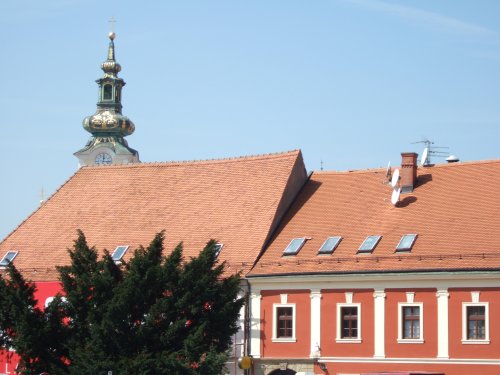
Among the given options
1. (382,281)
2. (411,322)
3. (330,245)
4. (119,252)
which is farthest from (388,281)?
(119,252)

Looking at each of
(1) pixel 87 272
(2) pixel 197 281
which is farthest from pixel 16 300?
(2) pixel 197 281

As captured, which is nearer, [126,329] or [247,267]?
[126,329]

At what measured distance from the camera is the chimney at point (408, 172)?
57500mm

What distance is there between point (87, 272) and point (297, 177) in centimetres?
1400

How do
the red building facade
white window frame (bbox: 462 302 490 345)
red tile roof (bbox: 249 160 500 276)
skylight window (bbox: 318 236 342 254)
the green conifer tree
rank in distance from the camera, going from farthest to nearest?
1. skylight window (bbox: 318 236 342 254)
2. red tile roof (bbox: 249 160 500 276)
3. the red building facade
4. white window frame (bbox: 462 302 490 345)
5. the green conifer tree

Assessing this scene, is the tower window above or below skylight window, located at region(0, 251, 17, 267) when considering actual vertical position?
above

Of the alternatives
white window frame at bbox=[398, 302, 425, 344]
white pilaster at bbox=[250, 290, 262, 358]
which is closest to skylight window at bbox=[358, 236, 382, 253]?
white window frame at bbox=[398, 302, 425, 344]

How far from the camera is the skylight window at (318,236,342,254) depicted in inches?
2176

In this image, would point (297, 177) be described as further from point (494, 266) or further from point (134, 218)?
point (494, 266)

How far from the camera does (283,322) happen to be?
55844 millimetres

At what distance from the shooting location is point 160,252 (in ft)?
168

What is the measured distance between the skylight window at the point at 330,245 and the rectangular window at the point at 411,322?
14.3ft

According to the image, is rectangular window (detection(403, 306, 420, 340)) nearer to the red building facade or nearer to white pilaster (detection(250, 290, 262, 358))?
the red building facade

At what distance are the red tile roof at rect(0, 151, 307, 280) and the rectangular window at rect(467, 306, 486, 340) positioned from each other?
10521mm
